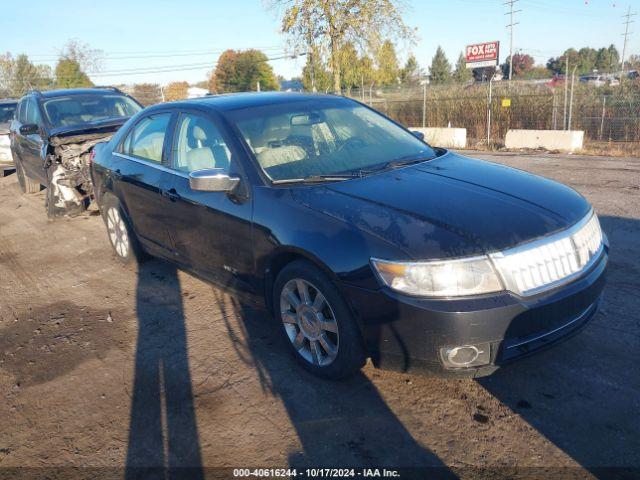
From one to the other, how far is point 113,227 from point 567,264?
4628 mm

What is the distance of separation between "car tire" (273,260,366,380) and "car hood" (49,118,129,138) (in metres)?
5.91

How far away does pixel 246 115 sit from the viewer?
3951 mm

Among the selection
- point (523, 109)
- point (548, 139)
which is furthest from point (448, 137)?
point (548, 139)

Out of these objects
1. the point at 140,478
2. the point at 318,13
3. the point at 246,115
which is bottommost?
the point at 140,478

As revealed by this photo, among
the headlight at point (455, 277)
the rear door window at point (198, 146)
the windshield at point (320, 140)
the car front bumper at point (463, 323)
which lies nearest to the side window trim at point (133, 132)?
the rear door window at point (198, 146)

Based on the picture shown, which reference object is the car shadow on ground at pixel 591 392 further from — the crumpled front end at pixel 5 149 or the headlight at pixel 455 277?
the crumpled front end at pixel 5 149

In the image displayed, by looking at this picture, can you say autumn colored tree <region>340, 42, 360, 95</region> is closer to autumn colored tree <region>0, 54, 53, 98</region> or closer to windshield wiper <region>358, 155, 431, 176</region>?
windshield wiper <region>358, 155, 431, 176</region>

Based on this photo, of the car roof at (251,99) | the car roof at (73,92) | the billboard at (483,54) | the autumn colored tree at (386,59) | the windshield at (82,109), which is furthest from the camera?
the billboard at (483,54)

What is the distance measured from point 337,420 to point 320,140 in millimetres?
2055

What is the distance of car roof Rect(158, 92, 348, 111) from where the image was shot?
4.12 metres

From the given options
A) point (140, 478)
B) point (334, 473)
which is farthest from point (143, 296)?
point (334, 473)

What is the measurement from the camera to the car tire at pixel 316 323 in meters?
2.96

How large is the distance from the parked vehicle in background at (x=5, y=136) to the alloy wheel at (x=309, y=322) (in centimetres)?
1296

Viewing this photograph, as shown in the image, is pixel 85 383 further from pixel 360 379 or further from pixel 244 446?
pixel 360 379
